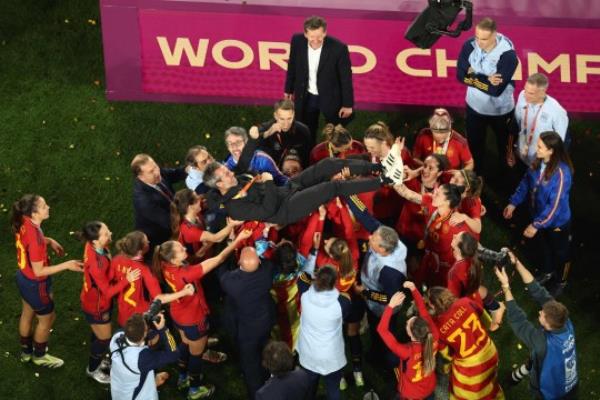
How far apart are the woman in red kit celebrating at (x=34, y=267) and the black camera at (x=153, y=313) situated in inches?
29.9

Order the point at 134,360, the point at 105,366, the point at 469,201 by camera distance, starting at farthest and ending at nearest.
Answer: the point at 105,366
the point at 469,201
the point at 134,360

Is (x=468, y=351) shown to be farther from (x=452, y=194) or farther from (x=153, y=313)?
(x=153, y=313)

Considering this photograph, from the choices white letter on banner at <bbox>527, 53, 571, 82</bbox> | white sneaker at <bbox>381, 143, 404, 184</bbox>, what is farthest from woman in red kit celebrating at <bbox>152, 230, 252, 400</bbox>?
white letter on banner at <bbox>527, 53, 571, 82</bbox>

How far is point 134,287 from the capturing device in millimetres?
6293

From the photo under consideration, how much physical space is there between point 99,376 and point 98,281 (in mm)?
977

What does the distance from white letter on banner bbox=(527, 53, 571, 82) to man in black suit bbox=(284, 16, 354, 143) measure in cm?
224

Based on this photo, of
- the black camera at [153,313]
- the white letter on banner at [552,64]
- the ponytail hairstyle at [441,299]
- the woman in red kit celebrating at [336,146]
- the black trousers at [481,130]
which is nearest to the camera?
the ponytail hairstyle at [441,299]

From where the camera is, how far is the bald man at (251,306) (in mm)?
5980

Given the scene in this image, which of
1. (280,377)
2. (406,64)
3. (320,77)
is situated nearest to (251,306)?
(280,377)

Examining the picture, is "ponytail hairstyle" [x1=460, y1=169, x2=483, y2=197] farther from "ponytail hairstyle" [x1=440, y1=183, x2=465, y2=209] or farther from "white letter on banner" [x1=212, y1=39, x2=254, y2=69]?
"white letter on banner" [x1=212, y1=39, x2=254, y2=69]

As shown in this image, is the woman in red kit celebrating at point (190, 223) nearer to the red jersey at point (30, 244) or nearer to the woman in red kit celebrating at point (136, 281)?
the woman in red kit celebrating at point (136, 281)

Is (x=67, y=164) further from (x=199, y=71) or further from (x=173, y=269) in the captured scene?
(x=173, y=269)

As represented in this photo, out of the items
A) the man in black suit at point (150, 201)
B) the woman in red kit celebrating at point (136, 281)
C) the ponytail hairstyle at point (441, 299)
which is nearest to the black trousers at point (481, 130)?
the ponytail hairstyle at point (441, 299)

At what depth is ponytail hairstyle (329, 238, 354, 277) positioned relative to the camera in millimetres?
6059
